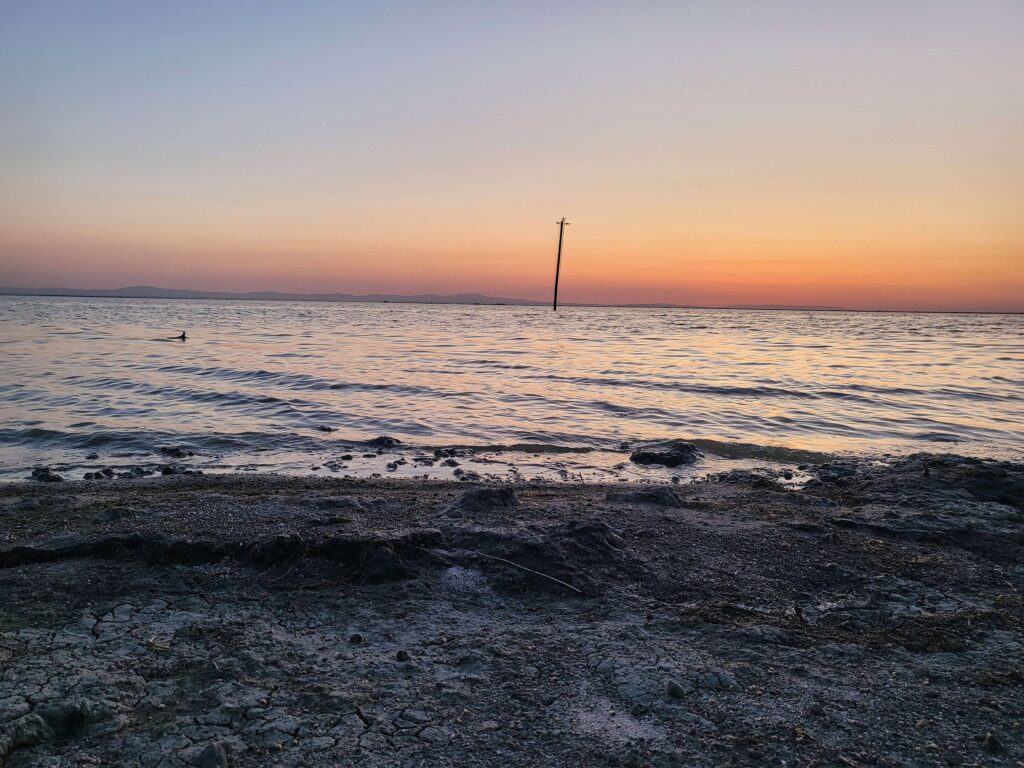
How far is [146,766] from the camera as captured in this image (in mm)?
2225

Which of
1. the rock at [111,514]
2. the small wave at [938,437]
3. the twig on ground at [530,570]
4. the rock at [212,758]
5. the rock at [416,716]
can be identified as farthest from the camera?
the small wave at [938,437]

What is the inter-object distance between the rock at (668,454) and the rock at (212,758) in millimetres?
6779

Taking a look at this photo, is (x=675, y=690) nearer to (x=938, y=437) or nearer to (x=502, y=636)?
(x=502, y=636)

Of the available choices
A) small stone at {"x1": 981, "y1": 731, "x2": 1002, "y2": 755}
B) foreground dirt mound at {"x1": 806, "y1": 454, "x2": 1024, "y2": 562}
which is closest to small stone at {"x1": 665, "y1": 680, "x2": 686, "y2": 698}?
small stone at {"x1": 981, "y1": 731, "x2": 1002, "y2": 755}

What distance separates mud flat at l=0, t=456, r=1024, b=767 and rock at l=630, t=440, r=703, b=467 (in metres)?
2.94

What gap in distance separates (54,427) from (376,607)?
29.3 ft

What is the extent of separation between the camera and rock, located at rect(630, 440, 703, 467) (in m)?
8.40

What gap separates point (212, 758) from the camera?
225cm

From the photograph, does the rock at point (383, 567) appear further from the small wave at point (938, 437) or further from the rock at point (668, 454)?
the small wave at point (938, 437)

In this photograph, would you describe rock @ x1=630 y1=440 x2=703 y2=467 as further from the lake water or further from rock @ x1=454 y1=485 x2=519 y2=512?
rock @ x1=454 y1=485 x2=519 y2=512

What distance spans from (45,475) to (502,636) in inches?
259

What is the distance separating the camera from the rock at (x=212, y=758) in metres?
2.23

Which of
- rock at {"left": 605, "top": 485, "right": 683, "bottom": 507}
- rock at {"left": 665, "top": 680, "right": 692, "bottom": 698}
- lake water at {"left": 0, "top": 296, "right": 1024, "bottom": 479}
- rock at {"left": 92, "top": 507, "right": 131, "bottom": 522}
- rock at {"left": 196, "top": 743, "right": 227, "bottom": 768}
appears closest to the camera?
rock at {"left": 196, "top": 743, "right": 227, "bottom": 768}

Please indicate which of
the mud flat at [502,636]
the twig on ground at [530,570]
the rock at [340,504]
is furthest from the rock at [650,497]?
the rock at [340,504]
